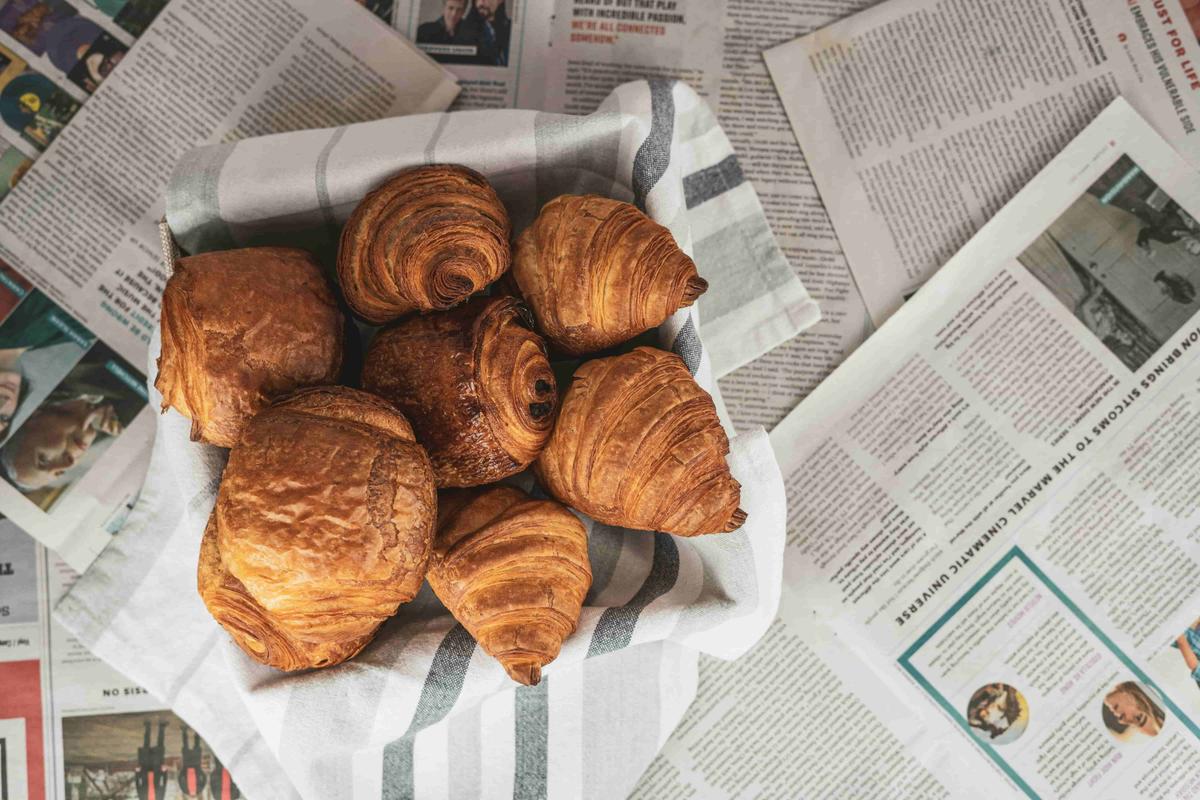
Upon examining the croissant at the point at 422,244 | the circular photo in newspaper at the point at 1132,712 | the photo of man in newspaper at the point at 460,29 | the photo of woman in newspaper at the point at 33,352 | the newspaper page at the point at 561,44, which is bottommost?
the circular photo in newspaper at the point at 1132,712

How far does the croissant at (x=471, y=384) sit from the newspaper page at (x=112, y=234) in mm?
354

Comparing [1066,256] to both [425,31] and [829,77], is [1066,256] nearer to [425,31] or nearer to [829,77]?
[829,77]

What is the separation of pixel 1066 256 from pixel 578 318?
1.90 feet

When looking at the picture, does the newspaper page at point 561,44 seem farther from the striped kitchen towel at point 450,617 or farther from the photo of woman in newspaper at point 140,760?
the photo of woman in newspaper at point 140,760

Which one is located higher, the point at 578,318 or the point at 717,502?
the point at 578,318

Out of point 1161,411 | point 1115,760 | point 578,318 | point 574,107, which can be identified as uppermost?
point 574,107

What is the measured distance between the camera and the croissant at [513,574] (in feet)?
1.91

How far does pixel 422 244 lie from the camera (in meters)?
0.57

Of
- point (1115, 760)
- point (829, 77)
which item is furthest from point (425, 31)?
point (1115, 760)

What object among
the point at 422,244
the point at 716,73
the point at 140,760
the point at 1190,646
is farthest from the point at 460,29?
the point at 1190,646

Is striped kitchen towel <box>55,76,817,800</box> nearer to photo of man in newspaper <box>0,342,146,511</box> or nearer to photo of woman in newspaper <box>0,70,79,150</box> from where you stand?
photo of man in newspaper <box>0,342,146,511</box>

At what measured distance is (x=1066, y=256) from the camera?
2.89 feet

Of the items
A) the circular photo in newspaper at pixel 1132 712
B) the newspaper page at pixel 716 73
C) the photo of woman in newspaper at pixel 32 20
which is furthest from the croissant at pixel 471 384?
the circular photo in newspaper at pixel 1132 712

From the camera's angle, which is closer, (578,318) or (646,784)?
(578,318)
